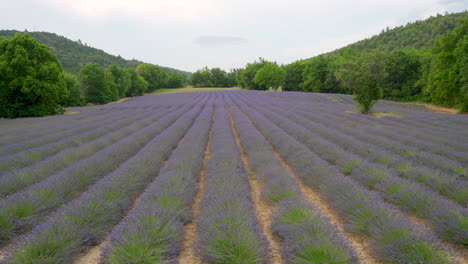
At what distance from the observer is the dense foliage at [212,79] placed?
95000 mm

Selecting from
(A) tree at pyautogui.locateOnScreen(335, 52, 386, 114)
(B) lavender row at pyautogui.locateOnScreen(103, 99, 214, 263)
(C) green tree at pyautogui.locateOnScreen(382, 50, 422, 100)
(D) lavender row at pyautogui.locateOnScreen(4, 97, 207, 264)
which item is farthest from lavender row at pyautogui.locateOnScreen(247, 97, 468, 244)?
(C) green tree at pyautogui.locateOnScreen(382, 50, 422, 100)

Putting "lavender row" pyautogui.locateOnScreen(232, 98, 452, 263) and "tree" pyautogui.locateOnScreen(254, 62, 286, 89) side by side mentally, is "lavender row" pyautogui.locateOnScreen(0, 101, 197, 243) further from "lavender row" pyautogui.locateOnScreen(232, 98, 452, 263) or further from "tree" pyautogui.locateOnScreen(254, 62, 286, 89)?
"tree" pyautogui.locateOnScreen(254, 62, 286, 89)

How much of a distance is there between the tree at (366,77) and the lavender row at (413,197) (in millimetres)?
12183

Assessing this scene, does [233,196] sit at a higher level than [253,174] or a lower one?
higher

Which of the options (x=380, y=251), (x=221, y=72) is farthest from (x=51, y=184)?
(x=221, y=72)

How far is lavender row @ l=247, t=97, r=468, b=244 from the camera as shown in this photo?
287cm

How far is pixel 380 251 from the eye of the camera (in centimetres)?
254

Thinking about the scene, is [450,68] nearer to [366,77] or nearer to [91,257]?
[366,77]

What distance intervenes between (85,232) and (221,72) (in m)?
97.4

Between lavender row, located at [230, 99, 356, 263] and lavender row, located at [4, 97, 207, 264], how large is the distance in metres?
2.30

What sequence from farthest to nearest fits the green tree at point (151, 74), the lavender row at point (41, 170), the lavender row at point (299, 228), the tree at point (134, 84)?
the green tree at point (151, 74), the tree at point (134, 84), the lavender row at point (41, 170), the lavender row at point (299, 228)

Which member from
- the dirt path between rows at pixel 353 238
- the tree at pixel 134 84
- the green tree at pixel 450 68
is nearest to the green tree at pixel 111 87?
the tree at pixel 134 84

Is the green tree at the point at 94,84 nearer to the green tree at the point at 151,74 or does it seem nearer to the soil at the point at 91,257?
the green tree at the point at 151,74

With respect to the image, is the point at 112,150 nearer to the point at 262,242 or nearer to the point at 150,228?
the point at 150,228
